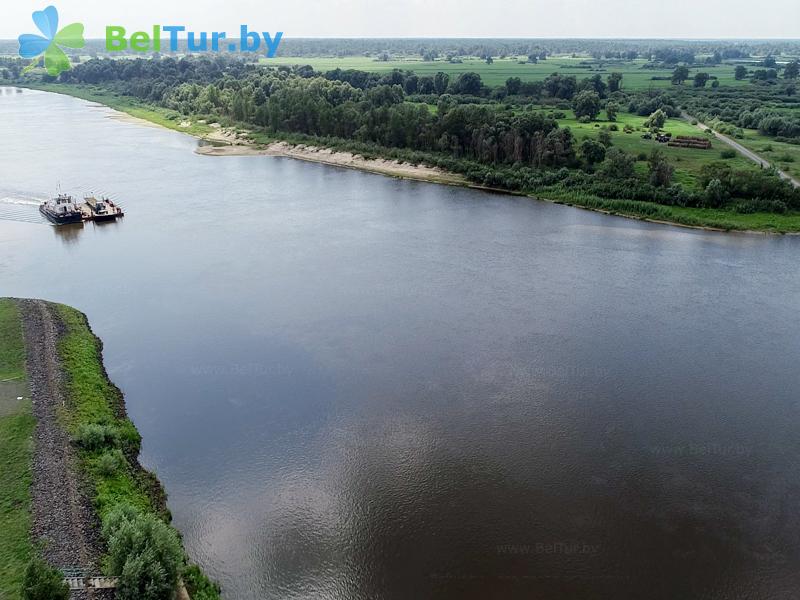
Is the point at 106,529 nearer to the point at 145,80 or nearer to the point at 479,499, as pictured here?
the point at 479,499

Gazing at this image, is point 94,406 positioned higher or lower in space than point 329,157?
lower

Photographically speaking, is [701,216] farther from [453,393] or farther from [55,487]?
[55,487]

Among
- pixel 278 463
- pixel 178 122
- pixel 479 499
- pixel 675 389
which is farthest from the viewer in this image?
pixel 178 122

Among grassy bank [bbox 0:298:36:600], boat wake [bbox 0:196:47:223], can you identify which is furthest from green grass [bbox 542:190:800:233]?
boat wake [bbox 0:196:47:223]

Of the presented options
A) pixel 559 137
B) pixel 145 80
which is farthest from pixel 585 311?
pixel 145 80

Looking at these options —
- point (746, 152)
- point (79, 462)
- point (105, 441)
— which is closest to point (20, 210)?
point (105, 441)

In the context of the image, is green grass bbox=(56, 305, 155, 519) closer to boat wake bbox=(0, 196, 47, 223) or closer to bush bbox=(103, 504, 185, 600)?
bush bbox=(103, 504, 185, 600)

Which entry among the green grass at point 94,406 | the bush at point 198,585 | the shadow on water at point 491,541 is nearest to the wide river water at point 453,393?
the shadow on water at point 491,541
